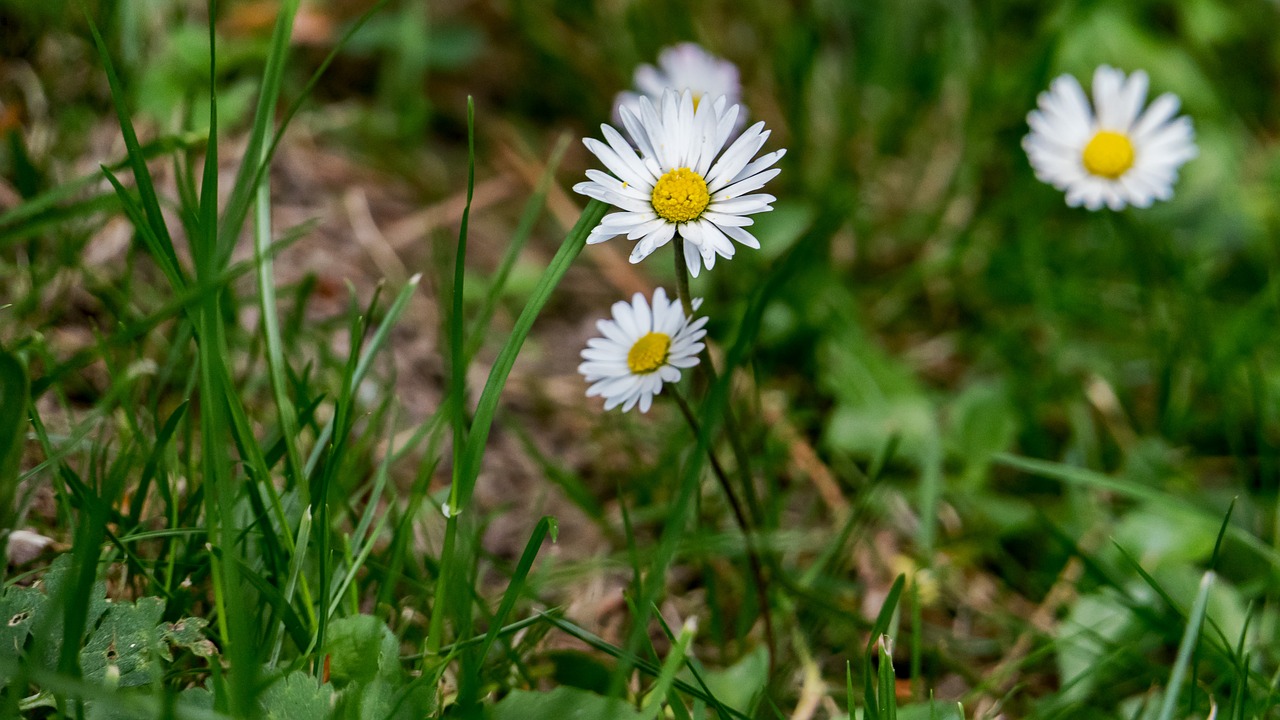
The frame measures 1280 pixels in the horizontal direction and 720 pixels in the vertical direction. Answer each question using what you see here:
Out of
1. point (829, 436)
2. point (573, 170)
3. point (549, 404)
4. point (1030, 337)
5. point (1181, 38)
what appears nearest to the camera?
point (829, 436)

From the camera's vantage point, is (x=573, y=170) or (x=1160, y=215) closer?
(x=1160, y=215)

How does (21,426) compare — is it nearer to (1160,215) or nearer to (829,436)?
(829,436)

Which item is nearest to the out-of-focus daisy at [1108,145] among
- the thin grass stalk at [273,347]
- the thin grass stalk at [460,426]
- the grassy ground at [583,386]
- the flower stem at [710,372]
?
the grassy ground at [583,386]

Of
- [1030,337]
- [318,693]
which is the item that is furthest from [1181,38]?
[318,693]

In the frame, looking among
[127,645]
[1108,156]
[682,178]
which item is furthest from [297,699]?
[1108,156]

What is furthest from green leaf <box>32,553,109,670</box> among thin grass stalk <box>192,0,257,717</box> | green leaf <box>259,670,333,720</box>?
green leaf <box>259,670,333,720</box>

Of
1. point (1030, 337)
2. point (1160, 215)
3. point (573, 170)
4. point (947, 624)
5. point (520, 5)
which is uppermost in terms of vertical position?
point (520, 5)

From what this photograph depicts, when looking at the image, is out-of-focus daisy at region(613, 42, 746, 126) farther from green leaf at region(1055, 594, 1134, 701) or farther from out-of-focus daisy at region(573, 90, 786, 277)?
green leaf at region(1055, 594, 1134, 701)

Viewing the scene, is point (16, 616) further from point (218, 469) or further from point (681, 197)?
point (681, 197)
